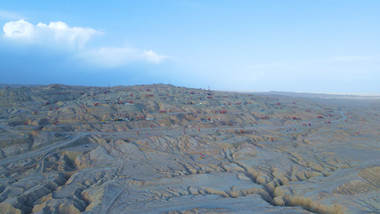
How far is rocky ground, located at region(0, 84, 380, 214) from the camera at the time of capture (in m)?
14.9

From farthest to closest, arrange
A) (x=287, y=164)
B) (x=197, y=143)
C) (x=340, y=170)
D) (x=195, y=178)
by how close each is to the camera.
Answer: (x=197, y=143) < (x=287, y=164) < (x=340, y=170) < (x=195, y=178)

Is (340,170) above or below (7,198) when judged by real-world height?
above

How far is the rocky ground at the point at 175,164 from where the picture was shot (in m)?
14.9

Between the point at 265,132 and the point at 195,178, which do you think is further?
→ the point at 265,132

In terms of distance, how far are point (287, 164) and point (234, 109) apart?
2986 cm

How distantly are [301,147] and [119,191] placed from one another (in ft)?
76.3

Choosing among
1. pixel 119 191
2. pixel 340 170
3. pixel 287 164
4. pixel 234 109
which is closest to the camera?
pixel 119 191

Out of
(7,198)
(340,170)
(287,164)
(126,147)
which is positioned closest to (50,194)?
(7,198)

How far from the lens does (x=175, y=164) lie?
888 inches

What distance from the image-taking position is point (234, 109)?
51.3 meters

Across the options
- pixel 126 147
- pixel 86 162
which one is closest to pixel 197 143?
pixel 126 147

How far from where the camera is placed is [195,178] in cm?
1853

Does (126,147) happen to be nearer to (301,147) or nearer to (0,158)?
(0,158)

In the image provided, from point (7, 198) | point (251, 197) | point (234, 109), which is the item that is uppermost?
point (234, 109)
